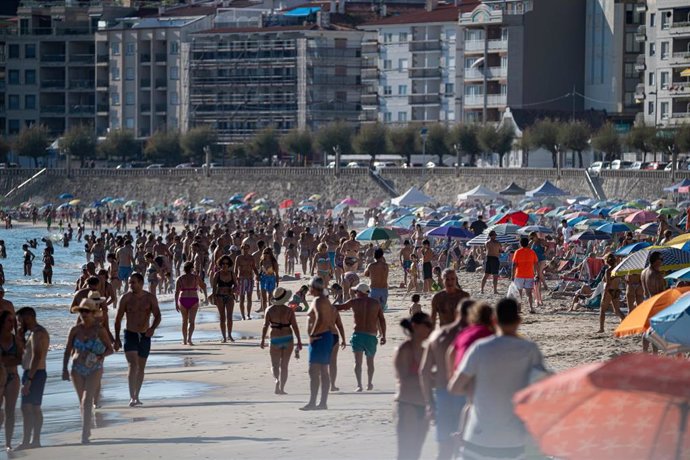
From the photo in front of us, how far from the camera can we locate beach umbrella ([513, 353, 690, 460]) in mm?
6914

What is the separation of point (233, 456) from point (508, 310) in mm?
4509

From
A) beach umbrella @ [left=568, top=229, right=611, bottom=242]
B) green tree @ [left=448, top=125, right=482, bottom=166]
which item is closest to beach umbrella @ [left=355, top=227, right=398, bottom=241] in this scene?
beach umbrella @ [left=568, top=229, right=611, bottom=242]

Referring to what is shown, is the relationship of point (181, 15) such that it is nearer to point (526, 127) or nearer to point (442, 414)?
point (526, 127)

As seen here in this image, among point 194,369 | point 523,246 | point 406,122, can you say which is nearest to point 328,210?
point 406,122

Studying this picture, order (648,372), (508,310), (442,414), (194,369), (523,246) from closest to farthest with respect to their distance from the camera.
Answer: (648,372) < (508,310) < (442,414) < (194,369) < (523,246)

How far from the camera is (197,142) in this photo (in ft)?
302

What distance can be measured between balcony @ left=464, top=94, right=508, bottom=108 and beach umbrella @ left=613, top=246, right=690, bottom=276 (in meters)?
63.9

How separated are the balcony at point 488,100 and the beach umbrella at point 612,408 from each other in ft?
250

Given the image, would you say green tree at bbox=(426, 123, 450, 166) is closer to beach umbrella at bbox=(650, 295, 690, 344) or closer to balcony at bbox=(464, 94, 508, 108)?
balcony at bbox=(464, 94, 508, 108)

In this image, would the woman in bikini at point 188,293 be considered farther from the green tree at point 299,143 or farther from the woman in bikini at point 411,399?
the green tree at point 299,143

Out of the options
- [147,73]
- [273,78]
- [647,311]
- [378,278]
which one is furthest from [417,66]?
[647,311]

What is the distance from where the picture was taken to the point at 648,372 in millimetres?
6938

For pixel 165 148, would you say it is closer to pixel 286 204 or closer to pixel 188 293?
pixel 286 204

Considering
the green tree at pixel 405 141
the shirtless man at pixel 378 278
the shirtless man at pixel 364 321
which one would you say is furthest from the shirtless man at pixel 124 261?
the green tree at pixel 405 141
